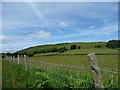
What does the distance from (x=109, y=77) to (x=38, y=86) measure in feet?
9.33

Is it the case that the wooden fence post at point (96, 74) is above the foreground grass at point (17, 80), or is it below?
above

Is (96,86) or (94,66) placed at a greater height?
(94,66)

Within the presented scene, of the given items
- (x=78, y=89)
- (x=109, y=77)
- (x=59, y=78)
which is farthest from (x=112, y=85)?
(x=59, y=78)

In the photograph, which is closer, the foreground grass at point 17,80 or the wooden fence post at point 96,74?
the wooden fence post at point 96,74

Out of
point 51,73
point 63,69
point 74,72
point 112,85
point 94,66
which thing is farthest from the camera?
point 51,73

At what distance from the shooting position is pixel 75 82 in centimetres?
826

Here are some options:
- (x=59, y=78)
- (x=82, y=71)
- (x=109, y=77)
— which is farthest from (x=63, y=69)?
(x=109, y=77)

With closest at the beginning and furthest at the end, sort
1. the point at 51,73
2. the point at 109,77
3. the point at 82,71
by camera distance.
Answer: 1. the point at 109,77
2. the point at 82,71
3. the point at 51,73

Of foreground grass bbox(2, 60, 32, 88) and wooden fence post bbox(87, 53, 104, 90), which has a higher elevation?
wooden fence post bbox(87, 53, 104, 90)

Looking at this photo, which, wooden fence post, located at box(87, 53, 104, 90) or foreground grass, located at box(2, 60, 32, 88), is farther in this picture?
foreground grass, located at box(2, 60, 32, 88)

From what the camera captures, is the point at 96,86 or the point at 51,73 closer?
the point at 96,86

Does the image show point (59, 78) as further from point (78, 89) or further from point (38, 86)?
point (78, 89)

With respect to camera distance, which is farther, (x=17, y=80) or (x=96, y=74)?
(x=17, y=80)

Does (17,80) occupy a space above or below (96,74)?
below
